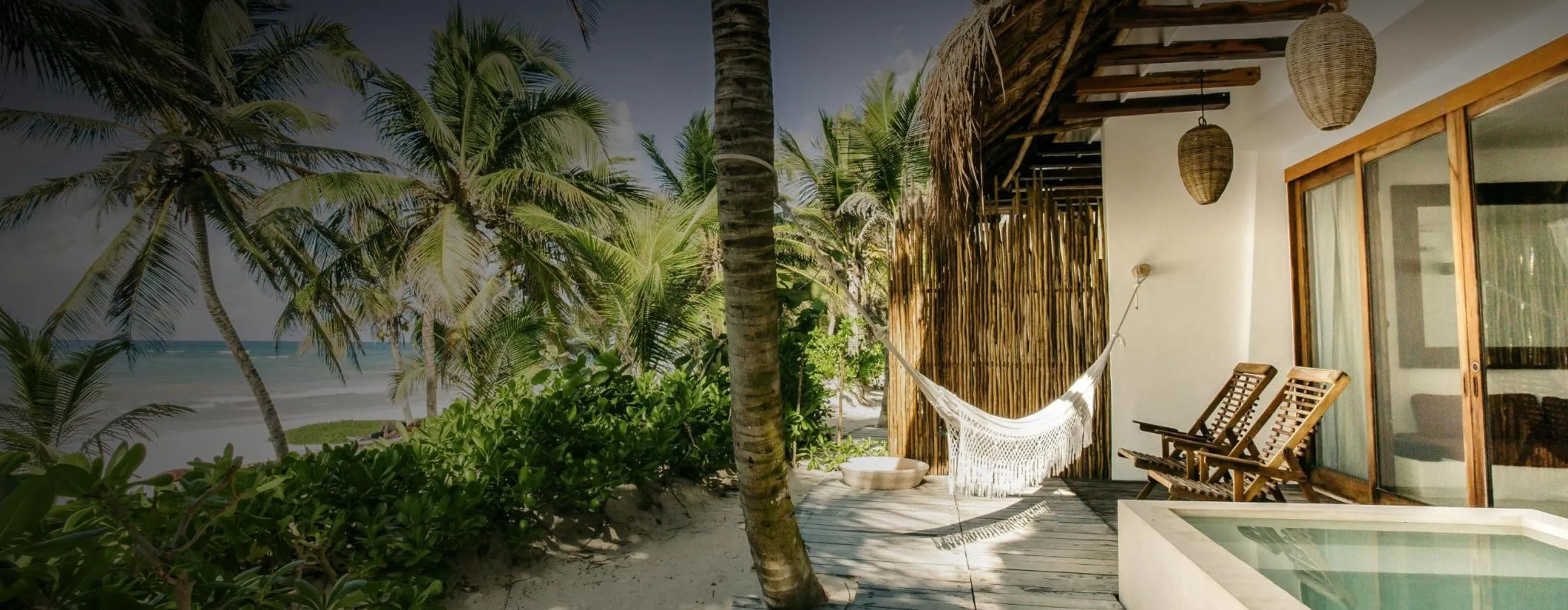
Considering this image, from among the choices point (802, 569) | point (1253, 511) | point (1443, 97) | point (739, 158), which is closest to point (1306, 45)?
point (1443, 97)

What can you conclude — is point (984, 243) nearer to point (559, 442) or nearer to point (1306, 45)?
point (1306, 45)

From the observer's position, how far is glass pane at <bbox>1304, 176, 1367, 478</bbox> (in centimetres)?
320

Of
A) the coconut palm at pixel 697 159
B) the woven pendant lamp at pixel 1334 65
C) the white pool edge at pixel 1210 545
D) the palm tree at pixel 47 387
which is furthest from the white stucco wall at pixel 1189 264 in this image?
the coconut palm at pixel 697 159

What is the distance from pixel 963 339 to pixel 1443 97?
2.35 m

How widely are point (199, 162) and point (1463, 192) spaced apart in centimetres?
962

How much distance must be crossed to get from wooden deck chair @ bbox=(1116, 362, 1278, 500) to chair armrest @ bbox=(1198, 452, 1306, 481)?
0.40m

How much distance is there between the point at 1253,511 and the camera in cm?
211

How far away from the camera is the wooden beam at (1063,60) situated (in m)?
2.62

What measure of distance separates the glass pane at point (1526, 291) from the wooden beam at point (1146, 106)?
1277 mm

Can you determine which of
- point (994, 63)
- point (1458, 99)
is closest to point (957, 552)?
point (994, 63)

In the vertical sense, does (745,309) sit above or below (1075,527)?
above

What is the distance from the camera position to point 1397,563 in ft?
6.12

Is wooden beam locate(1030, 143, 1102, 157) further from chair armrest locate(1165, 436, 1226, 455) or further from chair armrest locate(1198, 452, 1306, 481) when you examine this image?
chair armrest locate(1198, 452, 1306, 481)

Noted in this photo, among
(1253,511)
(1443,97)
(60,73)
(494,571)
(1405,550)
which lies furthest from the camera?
(60,73)
